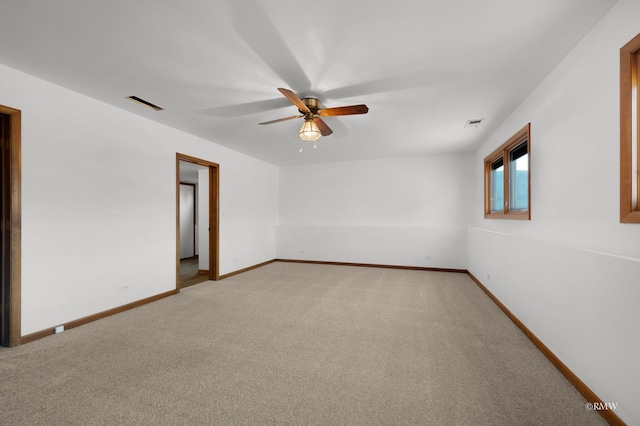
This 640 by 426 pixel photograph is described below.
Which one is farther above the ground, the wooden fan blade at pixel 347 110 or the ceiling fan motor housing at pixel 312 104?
the ceiling fan motor housing at pixel 312 104

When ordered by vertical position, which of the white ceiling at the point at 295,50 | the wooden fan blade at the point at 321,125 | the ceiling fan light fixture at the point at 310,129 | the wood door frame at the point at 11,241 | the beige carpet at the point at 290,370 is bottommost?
the beige carpet at the point at 290,370

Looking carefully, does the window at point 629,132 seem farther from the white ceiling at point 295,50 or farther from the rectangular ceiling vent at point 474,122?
the rectangular ceiling vent at point 474,122

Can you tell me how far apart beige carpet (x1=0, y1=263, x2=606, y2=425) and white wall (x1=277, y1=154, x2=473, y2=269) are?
252cm

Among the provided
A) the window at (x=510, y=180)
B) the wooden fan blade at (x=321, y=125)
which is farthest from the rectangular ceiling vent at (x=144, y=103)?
the window at (x=510, y=180)

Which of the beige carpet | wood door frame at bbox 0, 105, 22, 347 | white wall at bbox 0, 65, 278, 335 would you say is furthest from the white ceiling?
the beige carpet

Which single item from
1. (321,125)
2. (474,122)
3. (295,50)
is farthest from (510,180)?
(295,50)

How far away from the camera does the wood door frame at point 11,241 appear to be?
94.3 inches

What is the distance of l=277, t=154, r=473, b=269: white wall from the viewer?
5.77 m

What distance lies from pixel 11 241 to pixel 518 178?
5.57m

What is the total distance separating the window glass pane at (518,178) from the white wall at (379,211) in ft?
6.84

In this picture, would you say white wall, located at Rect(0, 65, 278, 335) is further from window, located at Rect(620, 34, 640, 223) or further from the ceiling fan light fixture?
window, located at Rect(620, 34, 640, 223)

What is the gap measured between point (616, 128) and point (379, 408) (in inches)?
90.2

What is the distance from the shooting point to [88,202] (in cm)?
298

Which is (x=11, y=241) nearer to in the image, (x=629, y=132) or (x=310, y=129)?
(x=310, y=129)
